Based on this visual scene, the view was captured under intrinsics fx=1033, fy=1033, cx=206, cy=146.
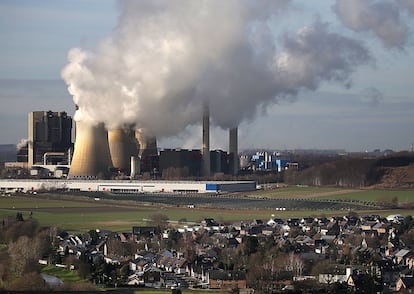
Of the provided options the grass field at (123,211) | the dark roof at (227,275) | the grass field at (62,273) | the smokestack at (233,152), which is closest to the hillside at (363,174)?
the smokestack at (233,152)

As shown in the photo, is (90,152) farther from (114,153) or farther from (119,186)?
(114,153)

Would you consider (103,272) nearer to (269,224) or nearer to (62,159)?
(269,224)

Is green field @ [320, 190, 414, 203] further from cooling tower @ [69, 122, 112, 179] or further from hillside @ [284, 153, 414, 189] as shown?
cooling tower @ [69, 122, 112, 179]

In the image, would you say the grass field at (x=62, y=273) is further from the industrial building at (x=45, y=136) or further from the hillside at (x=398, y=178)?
the industrial building at (x=45, y=136)

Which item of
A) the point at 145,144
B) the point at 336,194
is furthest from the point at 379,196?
the point at 145,144

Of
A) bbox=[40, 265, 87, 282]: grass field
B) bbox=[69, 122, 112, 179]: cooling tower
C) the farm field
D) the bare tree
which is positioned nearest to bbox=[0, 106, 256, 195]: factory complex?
bbox=[69, 122, 112, 179]: cooling tower

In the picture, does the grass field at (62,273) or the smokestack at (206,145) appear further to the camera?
the smokestack at (206,145)

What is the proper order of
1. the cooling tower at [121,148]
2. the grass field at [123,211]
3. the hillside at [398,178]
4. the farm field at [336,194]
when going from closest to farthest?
the grass field at [123,211]
the farm field at [336,194]
the hillside at [398,178]
the cooling tower at [121,148]
